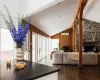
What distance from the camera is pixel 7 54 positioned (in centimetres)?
424

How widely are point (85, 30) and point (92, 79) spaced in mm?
7528

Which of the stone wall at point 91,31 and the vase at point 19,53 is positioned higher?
the stone wall at point 91,31

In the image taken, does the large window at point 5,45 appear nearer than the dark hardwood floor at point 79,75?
Yes

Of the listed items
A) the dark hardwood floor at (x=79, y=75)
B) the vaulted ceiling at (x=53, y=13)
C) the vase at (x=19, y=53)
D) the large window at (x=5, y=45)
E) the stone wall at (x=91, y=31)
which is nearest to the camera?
the vase at (x=19, y=53)

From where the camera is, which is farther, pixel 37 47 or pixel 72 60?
pixel 37 47

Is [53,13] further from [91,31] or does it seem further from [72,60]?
[91,31]

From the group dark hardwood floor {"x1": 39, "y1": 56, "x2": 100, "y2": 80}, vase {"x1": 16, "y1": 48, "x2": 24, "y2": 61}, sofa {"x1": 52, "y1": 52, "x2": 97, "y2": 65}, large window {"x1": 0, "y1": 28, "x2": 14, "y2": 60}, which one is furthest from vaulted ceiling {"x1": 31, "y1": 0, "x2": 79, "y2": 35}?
vase {"x1": 16, "y1": 48, "x2": 24, "y2": 61}

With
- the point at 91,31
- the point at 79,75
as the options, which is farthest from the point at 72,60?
the point at 91,31

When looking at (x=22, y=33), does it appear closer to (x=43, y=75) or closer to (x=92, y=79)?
(x=43, y=75)

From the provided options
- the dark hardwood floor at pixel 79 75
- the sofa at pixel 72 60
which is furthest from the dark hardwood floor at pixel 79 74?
the sofa at pixel 72 60

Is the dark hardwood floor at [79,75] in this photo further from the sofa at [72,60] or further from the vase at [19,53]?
the vase at [19,53]

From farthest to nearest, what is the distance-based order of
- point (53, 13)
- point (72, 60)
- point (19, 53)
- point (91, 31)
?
point (91, 31) < point (72, 60) < point (53, 13) < point (19, 53)

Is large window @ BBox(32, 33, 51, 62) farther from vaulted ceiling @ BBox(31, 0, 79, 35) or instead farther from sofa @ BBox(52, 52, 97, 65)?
sofa @ BBox(52, 52, 97, 65)

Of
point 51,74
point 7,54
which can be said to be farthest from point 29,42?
point 51,74
